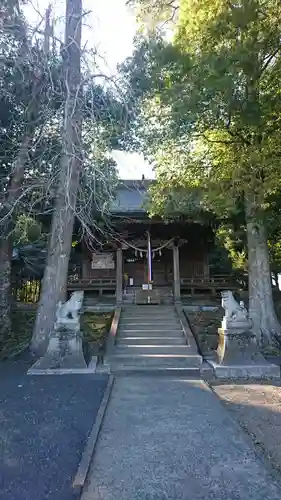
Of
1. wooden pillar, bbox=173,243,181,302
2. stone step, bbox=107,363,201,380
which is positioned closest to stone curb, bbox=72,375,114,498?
stone step, bbox=107,363,201,380

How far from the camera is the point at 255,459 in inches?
132

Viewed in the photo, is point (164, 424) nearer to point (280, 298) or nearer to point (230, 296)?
point (230, 296)

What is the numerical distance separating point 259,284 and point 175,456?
259 inches

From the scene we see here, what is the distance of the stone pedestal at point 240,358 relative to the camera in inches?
281

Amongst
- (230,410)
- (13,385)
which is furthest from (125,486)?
(13,385)

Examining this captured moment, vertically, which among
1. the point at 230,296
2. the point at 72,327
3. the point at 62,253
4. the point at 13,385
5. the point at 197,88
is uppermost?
the point at 197,88

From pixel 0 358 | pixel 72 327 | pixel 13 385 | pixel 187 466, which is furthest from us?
pixel 0 358

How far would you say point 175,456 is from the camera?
11.2ft

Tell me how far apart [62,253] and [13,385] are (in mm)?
3272

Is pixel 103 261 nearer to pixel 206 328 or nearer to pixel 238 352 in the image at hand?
pixel 206 328

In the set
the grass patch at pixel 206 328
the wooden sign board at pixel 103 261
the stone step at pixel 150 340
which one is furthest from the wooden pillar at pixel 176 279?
the stone step at pixel 150 340

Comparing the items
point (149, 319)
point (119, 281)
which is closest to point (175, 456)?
point (149, 319)

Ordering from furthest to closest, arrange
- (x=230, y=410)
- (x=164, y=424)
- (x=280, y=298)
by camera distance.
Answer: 1. (x=280, y=298)
2. (x=230, y=410)
3. (x=164, y=424)

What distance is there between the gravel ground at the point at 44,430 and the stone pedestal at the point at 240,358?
2.47 metres
